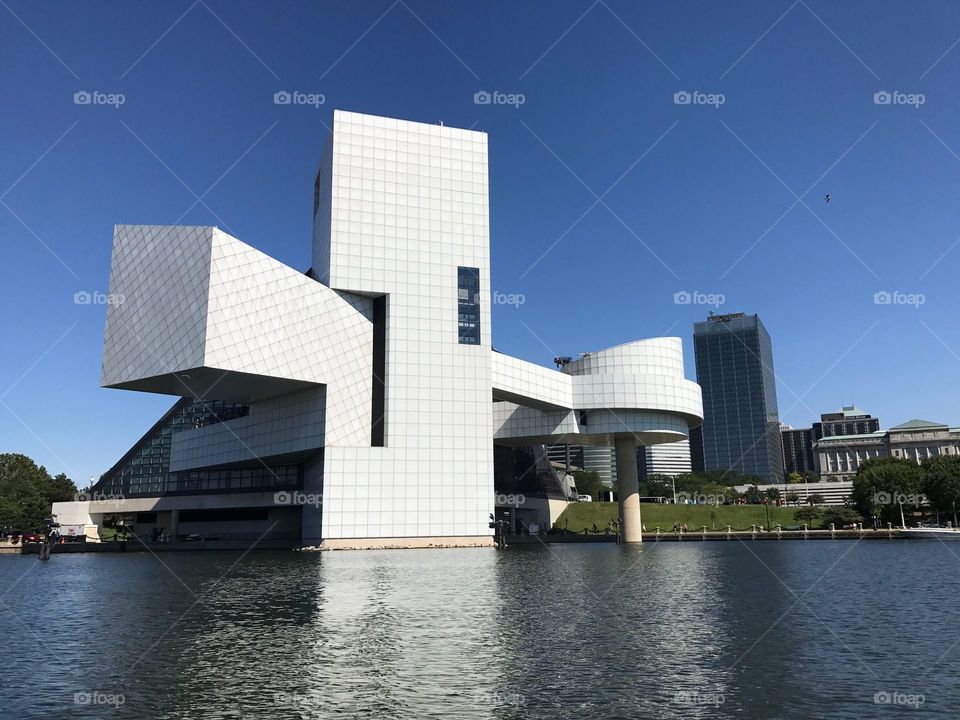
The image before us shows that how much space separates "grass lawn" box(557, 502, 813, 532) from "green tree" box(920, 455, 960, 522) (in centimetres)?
2019

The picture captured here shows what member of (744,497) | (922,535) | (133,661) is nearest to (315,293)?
(133,661)

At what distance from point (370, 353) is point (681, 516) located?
65.8 metres

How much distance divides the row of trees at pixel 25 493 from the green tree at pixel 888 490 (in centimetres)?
11571

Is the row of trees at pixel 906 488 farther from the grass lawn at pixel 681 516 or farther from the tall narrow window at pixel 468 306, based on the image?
the tall narrow window at pixel 468 306

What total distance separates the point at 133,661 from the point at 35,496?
102m

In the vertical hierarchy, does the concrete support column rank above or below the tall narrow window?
below

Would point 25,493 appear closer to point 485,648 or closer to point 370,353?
point 370,353

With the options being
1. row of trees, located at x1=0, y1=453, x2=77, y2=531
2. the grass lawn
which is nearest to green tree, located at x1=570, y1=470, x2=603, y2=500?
the grass lawn

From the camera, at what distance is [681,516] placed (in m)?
119

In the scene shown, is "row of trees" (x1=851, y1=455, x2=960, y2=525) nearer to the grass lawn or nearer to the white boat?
the white boat

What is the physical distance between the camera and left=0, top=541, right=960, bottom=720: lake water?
597 inches

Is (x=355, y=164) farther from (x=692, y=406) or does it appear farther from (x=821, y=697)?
(x=821, y=697)

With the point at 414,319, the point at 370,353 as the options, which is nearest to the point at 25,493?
the point at 370,353

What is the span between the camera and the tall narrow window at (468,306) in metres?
75.4
